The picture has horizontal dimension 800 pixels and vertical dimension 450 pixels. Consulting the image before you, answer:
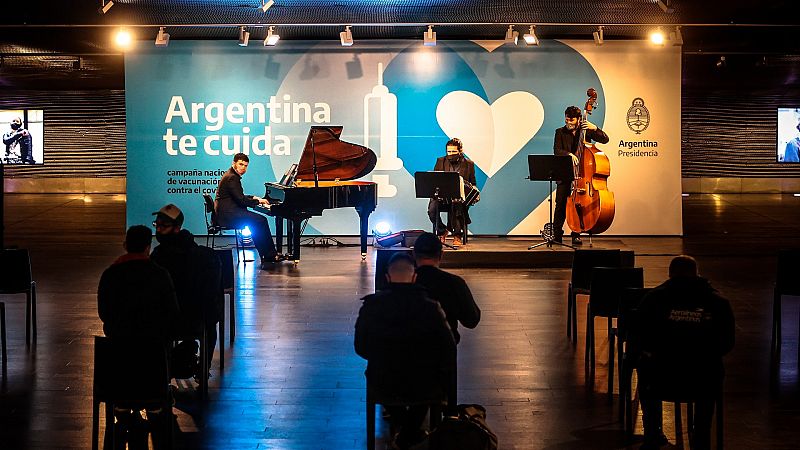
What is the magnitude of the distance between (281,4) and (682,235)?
643 centimetres

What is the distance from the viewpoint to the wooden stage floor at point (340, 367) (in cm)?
536

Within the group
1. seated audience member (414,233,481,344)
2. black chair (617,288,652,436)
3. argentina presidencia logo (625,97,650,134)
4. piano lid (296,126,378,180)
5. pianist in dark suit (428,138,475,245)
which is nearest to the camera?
seated audience member (414,233,481,344)

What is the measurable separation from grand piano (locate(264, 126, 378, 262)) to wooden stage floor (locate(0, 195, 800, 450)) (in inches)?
22.6

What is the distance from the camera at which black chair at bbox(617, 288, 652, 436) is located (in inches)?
208

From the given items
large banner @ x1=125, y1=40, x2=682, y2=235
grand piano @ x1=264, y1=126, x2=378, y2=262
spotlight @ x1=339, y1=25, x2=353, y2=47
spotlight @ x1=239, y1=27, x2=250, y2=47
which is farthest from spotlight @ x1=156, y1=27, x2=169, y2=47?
grand piano @ x1=264, y1=126, x2=378, y2=262

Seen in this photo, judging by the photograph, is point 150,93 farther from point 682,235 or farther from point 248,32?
point 682,235

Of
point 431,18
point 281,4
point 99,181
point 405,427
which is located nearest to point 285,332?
point 405,427

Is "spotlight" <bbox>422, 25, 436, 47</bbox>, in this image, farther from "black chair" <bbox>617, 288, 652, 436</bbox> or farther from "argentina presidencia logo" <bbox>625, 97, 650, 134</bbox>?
"black chair" <bbox>617, 288, 652, 436</bbox>

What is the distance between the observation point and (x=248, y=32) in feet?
46.4

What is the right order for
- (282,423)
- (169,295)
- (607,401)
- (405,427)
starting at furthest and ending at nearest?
(607,401) → (282,423) → (169,295) → (405,427)

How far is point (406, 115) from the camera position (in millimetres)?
14547

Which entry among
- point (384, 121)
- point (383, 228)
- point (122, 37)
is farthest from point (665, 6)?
point (122, 37)

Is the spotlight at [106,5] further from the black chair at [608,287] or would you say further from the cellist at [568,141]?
the black chair at [608,287]

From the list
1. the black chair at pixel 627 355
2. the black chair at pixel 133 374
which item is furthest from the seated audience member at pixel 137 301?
the black chair at pixel 627 355
